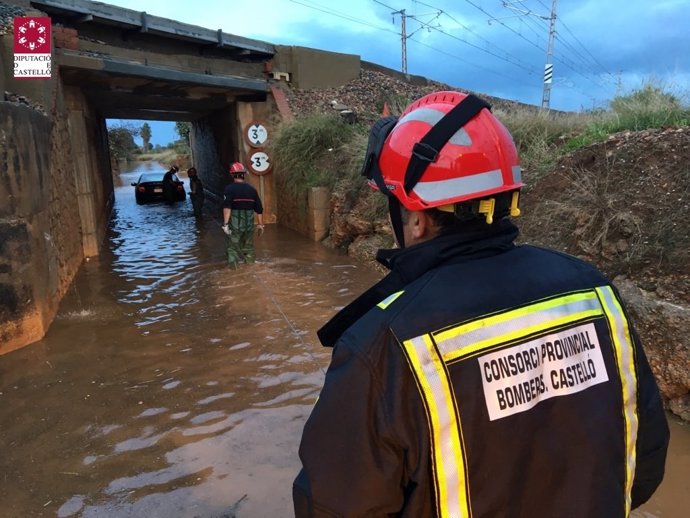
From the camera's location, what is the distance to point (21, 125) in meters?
5.48

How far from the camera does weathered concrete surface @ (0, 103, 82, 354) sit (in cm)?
518

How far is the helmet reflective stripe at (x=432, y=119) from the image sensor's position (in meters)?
1.29

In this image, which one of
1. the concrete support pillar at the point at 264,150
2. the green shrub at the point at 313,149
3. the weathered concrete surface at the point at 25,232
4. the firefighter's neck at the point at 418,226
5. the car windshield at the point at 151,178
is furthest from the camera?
the car windshield at the point at 151,178

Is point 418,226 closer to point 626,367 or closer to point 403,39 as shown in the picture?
point 626,367

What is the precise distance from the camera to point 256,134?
43.7 ft

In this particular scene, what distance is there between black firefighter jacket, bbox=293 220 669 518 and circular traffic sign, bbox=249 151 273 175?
1261cm

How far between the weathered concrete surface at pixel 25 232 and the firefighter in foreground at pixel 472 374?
526cm

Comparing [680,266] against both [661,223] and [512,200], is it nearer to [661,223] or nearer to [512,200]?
[661,223]

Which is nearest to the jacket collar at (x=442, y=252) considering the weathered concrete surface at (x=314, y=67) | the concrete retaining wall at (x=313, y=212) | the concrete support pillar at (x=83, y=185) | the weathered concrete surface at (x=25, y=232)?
the weathered concrete surface at (x=25, y=232)

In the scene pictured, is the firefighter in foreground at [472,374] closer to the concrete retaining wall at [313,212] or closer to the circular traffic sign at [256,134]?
the concrete retaining wall at [313,212]

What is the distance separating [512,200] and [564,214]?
16.0 ft

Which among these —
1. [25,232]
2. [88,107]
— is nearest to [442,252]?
[25,232]

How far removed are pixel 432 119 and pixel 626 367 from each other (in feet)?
2.73

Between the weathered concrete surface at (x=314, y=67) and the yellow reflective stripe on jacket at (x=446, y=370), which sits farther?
the weathered concrete surface at (x=314, y=67)
